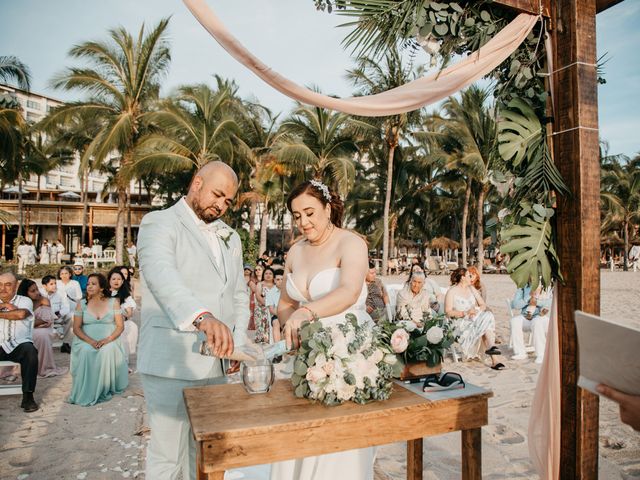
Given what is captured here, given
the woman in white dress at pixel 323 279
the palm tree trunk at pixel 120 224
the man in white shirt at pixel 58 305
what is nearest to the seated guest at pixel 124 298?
A: the man in white shirt at pixel 58 305

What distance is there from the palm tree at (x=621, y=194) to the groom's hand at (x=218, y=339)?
42312mm

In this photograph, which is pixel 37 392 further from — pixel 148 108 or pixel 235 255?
pixel 148 108

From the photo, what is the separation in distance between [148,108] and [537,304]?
63.1 feet

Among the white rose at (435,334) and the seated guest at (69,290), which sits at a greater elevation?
the white rose at (435,334)

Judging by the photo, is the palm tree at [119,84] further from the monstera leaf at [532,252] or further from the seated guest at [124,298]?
the monstera leaf at [532,252]

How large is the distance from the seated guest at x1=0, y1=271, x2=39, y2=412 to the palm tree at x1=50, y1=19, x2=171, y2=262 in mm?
12925

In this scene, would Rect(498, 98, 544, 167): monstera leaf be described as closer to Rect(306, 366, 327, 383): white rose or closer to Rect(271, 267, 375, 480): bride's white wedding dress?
Rect(271, 267, 375, 480): bride's white wedding dress

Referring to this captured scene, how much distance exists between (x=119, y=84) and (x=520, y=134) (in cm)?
2006

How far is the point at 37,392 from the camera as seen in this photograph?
236 inches

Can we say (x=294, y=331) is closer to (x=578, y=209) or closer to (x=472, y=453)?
(x=472, y=453)

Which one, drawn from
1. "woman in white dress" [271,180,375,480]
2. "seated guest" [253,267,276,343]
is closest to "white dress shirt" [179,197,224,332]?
"woman in white dress" [271,180,375,480]

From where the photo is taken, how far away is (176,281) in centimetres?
233

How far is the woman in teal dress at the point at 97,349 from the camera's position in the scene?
5.64 metres

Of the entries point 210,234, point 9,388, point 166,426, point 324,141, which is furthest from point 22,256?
point 166,426
